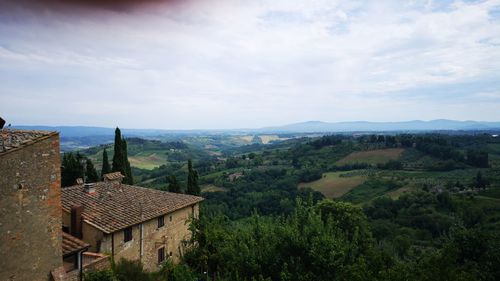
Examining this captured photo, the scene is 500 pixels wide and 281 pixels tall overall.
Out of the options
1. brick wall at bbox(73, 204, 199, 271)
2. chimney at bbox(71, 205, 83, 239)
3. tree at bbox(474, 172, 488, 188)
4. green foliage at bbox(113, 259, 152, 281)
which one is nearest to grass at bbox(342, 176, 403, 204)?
tree at bbox(474, 172, 488, 188)

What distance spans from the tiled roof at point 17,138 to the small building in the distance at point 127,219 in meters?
7.08

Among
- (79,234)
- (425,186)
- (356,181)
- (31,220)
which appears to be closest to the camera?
(31,220)

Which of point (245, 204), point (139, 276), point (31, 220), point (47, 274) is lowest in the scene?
point (245, 204)

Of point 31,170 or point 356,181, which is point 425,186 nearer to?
point 356,181

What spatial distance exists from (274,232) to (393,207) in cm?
5805

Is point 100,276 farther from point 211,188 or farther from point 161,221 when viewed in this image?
point 211,188

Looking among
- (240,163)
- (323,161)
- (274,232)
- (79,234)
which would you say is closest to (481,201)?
(323,161)

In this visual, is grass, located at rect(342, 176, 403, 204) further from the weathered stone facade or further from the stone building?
the stone building

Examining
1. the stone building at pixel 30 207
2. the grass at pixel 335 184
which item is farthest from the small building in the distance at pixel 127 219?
the grass at pixel 335 184

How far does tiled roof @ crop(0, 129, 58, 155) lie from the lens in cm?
937

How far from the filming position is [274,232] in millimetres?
13461

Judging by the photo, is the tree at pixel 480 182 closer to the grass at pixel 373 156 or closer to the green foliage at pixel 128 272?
the grass at pixel 373 156

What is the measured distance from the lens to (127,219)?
18.0m

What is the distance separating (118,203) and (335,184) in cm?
6991
